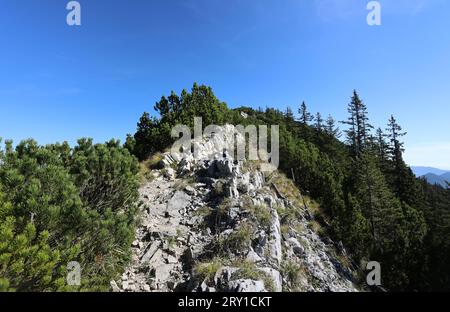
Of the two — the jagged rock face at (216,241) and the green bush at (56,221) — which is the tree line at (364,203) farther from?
the green bush at (56,221)

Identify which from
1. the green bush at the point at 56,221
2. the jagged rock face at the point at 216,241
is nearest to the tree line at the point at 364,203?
the jagged rock face at the point at 216,241

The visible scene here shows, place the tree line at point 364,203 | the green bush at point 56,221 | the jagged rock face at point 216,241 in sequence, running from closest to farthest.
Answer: the green bush at point 56,221, the jagged rock face at point 216,241, the tree line at point 364,203

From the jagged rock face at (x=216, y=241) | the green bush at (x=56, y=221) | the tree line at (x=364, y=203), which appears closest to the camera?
the green bush at (x=56, y=221)

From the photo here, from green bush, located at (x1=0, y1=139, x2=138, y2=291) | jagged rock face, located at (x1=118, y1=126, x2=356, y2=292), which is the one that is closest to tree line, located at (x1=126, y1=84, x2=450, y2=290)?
jagged rock face, located at (x1=118, y1=126, x2=356, y2=292)

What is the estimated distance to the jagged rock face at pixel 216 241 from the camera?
882 cm

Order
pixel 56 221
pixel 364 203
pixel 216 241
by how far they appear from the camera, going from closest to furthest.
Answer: pixel 56 221 < pixel 216 241 < pixel 364 203

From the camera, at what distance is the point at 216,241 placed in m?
10.4

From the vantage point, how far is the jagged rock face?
8.82 metres

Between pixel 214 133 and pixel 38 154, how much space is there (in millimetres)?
16689

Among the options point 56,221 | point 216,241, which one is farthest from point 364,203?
point 56,221

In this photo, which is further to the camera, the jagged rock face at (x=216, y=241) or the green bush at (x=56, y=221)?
the jagged rock face at (x=216, y=241)

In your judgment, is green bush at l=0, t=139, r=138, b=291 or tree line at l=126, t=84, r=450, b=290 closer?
green bush at l=0, t=139, r=138, b=291

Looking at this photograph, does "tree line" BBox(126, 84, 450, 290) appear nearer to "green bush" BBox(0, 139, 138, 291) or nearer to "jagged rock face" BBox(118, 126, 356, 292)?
"jagged rock face" BBox(118, 126, 356, 292)

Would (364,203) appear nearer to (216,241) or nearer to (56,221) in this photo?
(216,241)
